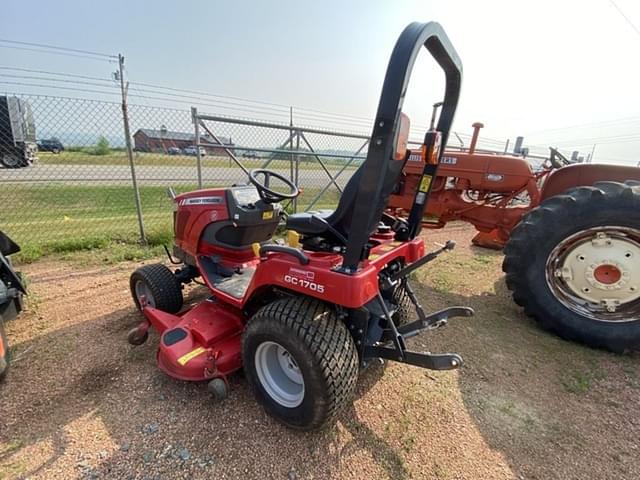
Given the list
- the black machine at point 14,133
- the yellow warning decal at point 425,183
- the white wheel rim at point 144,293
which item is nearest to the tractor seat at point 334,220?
the yellow warning decal at point 425,183

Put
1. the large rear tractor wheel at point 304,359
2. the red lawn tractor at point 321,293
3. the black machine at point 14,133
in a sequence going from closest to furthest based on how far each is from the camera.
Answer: the red lawn tractor at point 321,293, the large rear tractor wheel at point 304,359, the black machine at point 14,133

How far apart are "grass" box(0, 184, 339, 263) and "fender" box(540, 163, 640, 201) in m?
4.64

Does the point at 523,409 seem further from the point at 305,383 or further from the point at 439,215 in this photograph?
the point at 439,215

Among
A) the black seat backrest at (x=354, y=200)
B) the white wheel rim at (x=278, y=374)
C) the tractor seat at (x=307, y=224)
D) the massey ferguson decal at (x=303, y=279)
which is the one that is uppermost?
the black seat backrest at (x=354, y=200)

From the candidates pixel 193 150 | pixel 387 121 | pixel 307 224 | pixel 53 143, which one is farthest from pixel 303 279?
pixel 53 143

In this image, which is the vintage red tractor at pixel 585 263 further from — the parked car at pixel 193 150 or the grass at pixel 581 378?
the parked car at pixel 193 150

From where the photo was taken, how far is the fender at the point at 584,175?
337 cm

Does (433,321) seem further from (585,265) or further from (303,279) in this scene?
(585,265)

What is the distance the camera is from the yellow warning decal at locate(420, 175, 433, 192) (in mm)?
2131

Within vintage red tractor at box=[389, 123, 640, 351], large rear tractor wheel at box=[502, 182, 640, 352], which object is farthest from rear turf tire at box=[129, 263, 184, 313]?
large rear tractor wheel at box=[502, 182, 640, 352]

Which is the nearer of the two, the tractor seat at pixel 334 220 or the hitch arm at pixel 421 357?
the hitch arm at pixel 421 357

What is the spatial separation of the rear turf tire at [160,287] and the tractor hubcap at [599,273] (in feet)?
10.5

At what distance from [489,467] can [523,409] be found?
0.58 meters

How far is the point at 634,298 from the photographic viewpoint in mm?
2787
